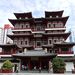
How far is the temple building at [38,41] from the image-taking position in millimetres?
41219

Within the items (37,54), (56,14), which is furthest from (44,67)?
(56,14)

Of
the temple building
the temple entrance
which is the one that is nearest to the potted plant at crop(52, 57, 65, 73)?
the temple building

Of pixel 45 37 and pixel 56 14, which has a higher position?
pixel 56 14

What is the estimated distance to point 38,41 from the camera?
49.5m

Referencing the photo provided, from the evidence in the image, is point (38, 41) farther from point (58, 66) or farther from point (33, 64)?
point (58, 66)

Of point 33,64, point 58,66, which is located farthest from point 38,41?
point 58,66

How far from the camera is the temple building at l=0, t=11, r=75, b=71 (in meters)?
41.2

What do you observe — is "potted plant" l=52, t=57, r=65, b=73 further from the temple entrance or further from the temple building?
the temple entrance

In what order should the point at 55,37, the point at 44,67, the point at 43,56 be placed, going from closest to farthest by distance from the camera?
the point at 43,56 < the point at 44,67 < the point at 55,37

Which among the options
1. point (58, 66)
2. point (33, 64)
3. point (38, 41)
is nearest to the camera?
point (58, 66)

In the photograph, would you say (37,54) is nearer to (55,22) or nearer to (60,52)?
(60,52)

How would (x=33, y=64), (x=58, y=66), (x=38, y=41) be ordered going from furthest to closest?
(x=38, y=41)
(x=33, y=64)
(x=58, y=66)

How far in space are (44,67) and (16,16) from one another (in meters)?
18.8

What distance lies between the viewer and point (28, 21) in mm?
50844
